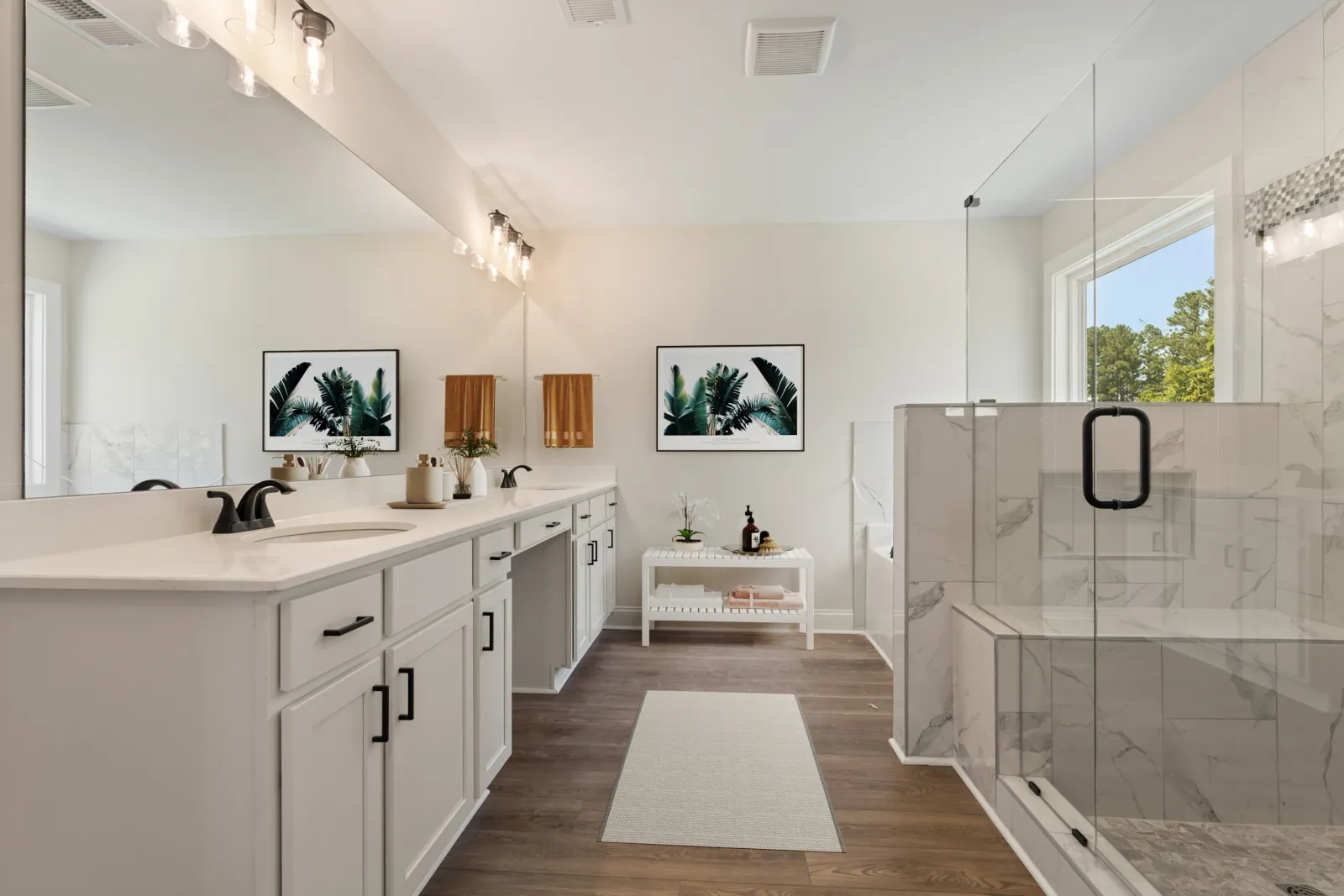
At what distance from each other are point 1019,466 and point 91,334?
92.4 inches

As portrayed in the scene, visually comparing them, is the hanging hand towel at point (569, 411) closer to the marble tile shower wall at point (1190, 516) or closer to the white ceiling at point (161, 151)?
the white ceiling at point (161, 151)

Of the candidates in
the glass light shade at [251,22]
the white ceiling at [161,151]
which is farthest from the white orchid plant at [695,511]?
the glass light shade at [251,22]

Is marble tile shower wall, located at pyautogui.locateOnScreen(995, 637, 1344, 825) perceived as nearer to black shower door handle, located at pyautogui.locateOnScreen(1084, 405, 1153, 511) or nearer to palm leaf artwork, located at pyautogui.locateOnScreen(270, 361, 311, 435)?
black shower door handle, located at pyautogui.locateOnScreen(1084, 405, 1153, 511)

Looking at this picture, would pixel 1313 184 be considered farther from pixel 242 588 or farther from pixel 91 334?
pixel 91 334

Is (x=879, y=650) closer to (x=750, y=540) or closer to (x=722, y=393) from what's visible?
(x=750, y=540)

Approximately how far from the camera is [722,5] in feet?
6.79

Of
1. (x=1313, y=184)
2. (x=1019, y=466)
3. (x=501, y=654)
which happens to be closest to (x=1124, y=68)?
(x=1313, y=184)

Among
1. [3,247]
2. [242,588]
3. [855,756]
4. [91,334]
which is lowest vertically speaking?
[855,756]

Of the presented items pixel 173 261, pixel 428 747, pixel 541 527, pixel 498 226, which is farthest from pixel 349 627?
pixel 498 226

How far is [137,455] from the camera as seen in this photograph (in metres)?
1.43

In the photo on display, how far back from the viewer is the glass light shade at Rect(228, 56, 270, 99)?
169 cm

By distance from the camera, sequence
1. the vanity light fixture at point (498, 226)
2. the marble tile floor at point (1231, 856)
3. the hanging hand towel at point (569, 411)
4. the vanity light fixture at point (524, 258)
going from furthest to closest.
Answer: the hanging hand towel at point (569, 411) < the vanity light fixture at point (524, 258) < the vanity light fixture at point (498, 226) < the marble tile floor at point (1231, 856)

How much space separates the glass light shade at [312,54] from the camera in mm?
1854

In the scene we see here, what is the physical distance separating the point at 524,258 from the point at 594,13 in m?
1.86
